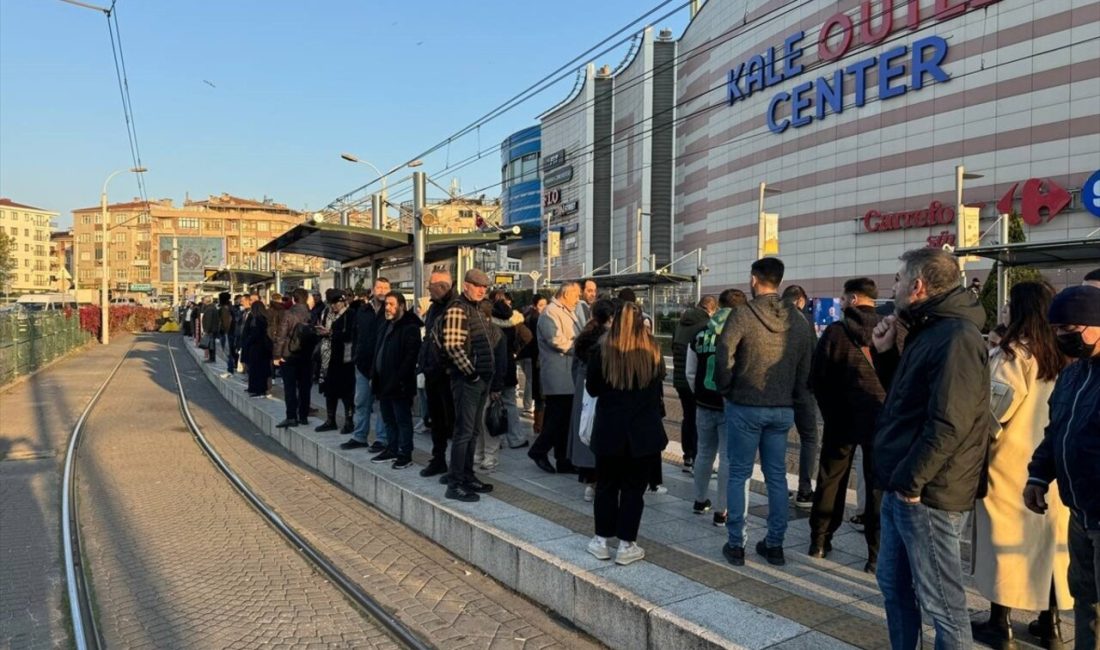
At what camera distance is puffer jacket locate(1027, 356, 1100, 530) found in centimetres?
257

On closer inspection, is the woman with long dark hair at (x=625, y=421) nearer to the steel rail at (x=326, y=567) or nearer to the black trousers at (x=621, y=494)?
the black trousers at (x=621, y=494)

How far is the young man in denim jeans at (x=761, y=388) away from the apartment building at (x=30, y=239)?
132 m

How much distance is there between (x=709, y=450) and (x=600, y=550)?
1512 millimetres

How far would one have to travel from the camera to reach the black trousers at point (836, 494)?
448cm

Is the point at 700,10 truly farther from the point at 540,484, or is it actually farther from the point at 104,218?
the point at 540,484

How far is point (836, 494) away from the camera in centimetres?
464

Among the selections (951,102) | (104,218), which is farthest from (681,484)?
(104,218)

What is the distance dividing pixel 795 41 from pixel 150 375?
99.0 ft

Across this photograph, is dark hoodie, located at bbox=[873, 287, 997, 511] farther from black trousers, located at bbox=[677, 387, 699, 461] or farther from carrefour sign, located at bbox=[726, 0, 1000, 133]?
carrefour sign, located at bbox=[726, 0, 1000, 133]

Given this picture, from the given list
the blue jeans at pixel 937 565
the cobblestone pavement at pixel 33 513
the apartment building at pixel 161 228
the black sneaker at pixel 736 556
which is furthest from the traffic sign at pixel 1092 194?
the apartment building at pixel 161 228

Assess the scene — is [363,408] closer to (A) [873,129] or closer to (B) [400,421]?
(B) [400,421]

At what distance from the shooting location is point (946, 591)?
→ 2801 mm

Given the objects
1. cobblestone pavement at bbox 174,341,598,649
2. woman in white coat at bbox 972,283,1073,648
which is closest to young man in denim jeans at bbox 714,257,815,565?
woman in white coat at bbox 972,283,1073,648

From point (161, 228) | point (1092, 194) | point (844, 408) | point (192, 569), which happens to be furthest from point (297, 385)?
point (161, 228)
